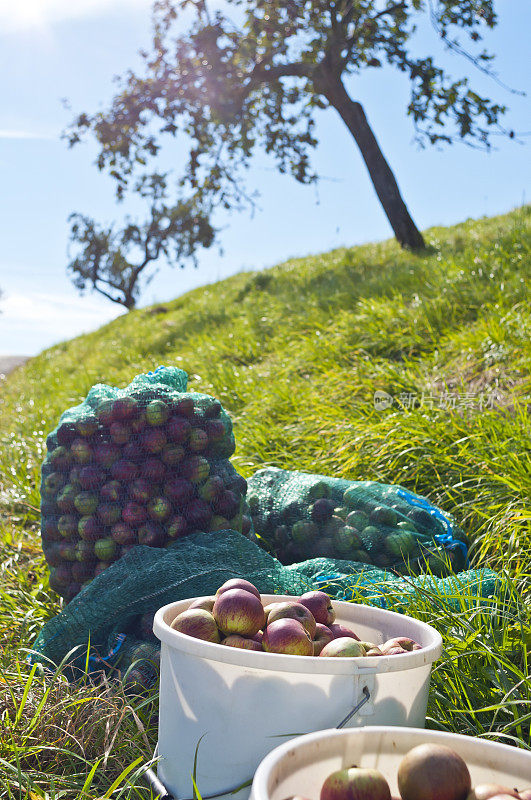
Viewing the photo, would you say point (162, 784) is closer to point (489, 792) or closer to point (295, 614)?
point (295, 614)

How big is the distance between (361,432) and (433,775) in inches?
121

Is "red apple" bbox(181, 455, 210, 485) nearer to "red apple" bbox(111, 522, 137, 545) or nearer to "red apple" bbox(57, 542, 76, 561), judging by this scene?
"red apple" bbox(111, 522, 137, 545)

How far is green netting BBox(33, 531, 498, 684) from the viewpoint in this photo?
89.5 inches

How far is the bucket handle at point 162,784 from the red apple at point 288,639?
6.7 inches

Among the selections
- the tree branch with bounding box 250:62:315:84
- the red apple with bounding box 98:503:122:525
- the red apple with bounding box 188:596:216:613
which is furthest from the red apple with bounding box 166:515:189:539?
the tree branch with bounding box 250:62:315:84

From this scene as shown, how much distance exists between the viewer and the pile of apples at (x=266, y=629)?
5.06 ft

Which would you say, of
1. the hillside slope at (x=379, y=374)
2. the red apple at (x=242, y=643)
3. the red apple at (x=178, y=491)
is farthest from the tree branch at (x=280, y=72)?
the red apple at (x=242, y=643)

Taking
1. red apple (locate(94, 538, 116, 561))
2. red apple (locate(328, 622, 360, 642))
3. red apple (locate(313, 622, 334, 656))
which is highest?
red apple (locate(94, 538, 116, 561))

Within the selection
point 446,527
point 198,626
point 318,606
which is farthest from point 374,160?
point 198,626

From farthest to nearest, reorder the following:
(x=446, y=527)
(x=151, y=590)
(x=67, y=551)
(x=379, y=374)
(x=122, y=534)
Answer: (x=379, y=374), (x=446, y=527), (x=67, y=551), (x=122, y=534), (x=151, y=590)

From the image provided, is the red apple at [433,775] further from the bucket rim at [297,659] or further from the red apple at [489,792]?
the bucket rim at [297,659]

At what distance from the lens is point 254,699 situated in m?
1.44

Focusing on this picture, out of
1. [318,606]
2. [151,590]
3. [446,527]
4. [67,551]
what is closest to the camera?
[318,606]

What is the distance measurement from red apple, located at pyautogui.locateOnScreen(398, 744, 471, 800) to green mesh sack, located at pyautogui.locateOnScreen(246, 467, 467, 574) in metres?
1.64
